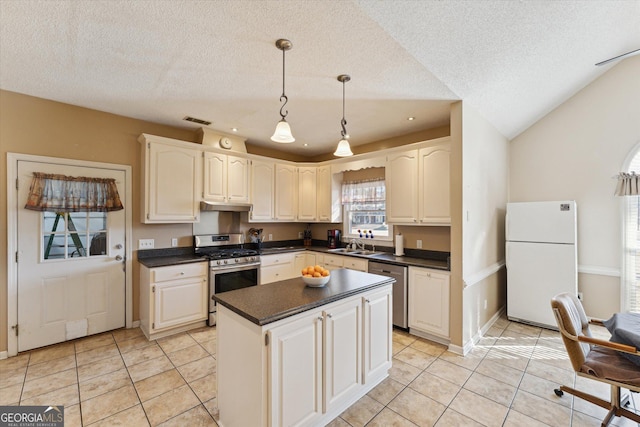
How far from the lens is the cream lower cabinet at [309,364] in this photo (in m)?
1.54

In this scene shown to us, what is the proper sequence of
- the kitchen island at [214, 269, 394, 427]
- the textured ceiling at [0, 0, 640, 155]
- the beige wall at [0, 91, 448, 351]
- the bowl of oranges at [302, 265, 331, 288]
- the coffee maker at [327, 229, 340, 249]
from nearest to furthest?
the kitchen island at [214, 269, 394, 427], the textured ceiling at [0, 0, 640, 155], the bowl of oranges at [302, 265, 331, 288], the beige wall at [0, 91, 448, 351], the coffee maker at [327, 229, 340, 249]

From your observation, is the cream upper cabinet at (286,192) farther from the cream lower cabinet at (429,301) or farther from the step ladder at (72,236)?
the step ladder at (72,236)

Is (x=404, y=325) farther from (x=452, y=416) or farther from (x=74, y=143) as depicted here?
(x=74, y=143)

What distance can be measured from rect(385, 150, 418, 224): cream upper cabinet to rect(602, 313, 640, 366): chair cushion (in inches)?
77.2

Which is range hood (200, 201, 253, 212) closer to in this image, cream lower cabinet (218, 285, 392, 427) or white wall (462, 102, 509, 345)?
cream lower cabinet (218, 285, 392, 427)

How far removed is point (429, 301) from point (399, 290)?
38 cm

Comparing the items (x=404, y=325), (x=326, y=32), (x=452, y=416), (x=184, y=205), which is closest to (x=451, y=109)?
(x=326, y=32)

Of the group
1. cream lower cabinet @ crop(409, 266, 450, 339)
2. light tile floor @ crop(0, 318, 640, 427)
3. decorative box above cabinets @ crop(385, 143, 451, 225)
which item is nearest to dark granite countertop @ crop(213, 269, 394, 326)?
light tile floor @ crop(0, 318, 640, 427)

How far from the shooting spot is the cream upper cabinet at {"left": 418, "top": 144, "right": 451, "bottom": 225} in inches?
129

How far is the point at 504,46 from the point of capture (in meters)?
2.23

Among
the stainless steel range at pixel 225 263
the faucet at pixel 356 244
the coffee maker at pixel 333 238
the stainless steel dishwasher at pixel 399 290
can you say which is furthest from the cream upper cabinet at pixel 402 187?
the stainless steel range at pixel 225 263

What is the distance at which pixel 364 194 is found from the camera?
453 cm

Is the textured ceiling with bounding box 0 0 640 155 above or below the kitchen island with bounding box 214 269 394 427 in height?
above

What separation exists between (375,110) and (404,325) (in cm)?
269
